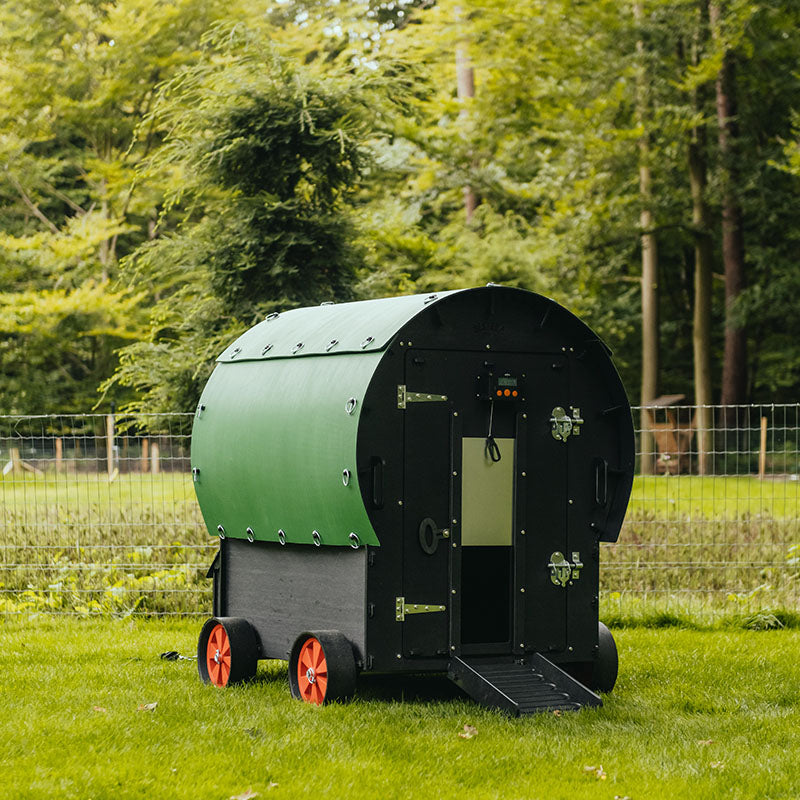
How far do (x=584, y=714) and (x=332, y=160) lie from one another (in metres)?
7.93

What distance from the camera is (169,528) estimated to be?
39.0 feet

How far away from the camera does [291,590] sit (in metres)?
7.73

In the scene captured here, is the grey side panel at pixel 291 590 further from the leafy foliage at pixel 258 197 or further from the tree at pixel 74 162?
the tree at pixel 74 162

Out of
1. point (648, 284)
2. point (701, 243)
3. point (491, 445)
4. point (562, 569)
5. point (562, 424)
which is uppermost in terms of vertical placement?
point (701, 243)

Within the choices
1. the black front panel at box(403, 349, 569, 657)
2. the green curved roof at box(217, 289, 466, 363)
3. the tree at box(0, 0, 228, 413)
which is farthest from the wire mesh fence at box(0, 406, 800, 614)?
the tree at box(0, 0, 228, 413)

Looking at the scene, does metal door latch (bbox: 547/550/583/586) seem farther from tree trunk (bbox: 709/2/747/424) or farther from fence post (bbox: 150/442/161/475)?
tree trunk (bbox: 709/2/747/424)

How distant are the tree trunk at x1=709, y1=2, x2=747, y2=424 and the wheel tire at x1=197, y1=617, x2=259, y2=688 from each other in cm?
2115

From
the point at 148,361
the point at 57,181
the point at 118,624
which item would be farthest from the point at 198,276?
the point at 57,181

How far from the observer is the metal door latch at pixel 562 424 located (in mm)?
7691

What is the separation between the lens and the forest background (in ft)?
44.6

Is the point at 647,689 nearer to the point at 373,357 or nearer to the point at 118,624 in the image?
the point at 373,357

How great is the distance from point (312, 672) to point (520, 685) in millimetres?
1142

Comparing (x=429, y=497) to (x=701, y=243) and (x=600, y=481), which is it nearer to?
(x=600, y=481)

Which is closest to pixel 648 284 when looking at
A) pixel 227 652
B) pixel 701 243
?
pixel 701 243
